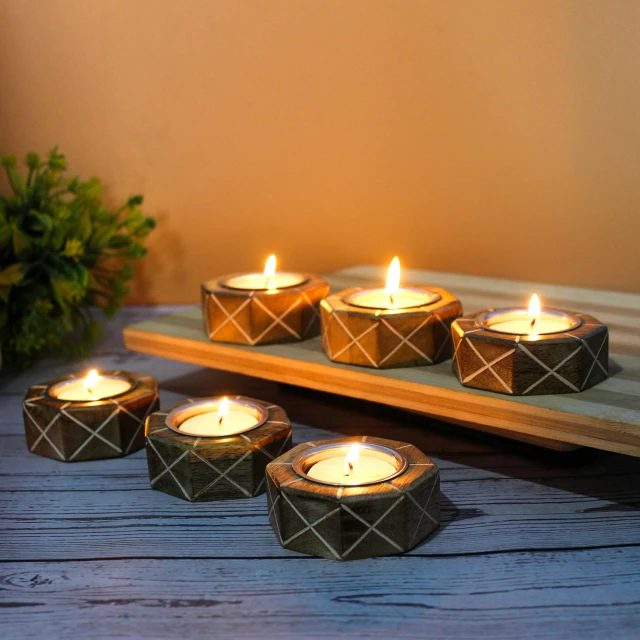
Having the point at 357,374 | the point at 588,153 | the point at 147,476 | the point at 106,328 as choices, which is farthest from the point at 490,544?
the point at 106,328

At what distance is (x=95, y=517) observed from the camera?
768 mm

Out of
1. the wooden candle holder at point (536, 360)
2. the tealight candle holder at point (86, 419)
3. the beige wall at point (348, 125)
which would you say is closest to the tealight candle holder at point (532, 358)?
the wooden candle holder at point (536, 360)

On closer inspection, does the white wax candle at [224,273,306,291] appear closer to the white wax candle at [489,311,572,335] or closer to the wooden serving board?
the wooden serving board

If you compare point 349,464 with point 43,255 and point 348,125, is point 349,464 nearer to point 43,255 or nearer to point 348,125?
point 43,255

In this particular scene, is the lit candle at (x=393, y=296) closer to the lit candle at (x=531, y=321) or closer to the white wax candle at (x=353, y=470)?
the lit candle at (x=531, y=321)

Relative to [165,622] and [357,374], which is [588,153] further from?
[165,622]

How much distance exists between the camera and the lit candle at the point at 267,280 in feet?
3.34

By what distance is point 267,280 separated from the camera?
102 centimetres

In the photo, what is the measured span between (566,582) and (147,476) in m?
0.42

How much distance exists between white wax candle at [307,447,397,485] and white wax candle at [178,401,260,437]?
100 millimetres

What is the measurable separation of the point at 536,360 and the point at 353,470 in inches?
7.6

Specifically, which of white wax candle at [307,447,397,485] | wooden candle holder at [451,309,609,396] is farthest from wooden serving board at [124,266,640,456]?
white wax candle at [307,447,397,485]

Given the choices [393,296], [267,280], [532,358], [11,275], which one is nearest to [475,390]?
[532,358]

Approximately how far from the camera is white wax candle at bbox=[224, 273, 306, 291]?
40.0 inches
